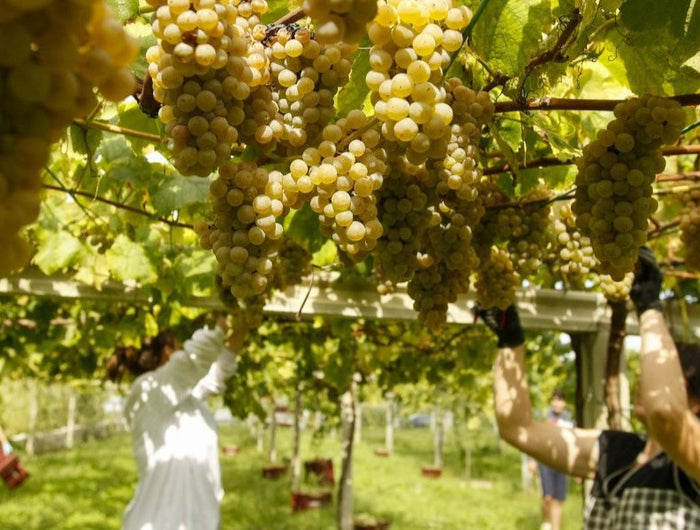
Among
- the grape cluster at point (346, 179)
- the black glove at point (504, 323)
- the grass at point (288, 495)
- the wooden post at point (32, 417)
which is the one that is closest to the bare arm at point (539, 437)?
the black glove at point (504, 323)

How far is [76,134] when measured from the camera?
1.49 meters

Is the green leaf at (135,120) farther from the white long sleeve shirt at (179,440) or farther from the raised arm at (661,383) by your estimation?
the white long sleeve shirt at (179,440)

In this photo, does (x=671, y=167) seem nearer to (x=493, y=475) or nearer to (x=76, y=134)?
(x=76, y=134)

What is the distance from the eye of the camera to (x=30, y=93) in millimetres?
397

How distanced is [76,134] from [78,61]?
114cm

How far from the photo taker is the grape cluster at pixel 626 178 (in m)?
1.02

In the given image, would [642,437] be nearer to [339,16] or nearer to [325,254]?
[325,254]

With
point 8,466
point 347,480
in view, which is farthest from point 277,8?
point 347,480

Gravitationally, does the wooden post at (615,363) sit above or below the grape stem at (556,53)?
below

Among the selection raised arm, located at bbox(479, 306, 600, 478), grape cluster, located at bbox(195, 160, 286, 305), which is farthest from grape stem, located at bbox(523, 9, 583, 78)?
raised arm, located at bbox(479, 306, 600, 478)

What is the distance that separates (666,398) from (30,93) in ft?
8.49

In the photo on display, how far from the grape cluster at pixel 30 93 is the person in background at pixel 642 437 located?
2280 millimetres

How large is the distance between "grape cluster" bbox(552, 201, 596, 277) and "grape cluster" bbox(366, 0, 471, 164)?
1470mm

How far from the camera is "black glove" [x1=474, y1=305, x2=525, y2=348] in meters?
→ 2.78
